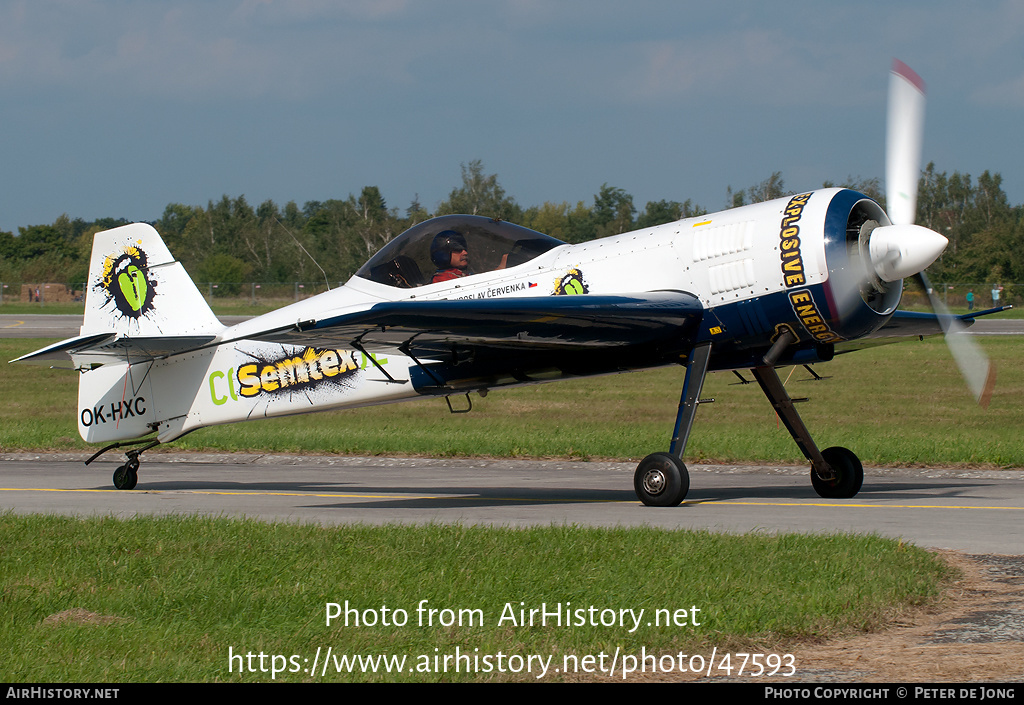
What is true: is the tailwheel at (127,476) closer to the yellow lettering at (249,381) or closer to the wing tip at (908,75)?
the yellow lettering at (249,381)

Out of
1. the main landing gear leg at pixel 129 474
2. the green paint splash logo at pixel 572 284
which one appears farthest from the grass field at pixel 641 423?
the green paint splash logo at pixel 572 284

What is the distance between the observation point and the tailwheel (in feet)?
44.5

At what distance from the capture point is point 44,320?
6116cm

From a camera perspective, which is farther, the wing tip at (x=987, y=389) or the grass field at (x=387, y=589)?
the wing tip at (x=987, y=389)

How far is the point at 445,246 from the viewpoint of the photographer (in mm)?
11539

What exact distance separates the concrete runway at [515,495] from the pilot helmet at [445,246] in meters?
2.50

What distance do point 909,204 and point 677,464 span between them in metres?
3.28

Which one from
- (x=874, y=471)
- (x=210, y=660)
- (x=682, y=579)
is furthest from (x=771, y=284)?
(x=210, y=660)

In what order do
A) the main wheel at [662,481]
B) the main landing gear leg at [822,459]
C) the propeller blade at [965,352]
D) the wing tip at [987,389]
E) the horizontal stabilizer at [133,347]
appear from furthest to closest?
1. the horizontal stabilizer at [133,347]
2. the main landing gear leg at [822,459]
3. the propeller blade at [965,352]
4. the main wheel at [662,481]
5. the wing tip at [987,389]

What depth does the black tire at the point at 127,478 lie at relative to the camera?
1355 cm

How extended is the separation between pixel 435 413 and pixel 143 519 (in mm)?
13942

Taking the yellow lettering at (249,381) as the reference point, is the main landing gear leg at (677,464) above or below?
below

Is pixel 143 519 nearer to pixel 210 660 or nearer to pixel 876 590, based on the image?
pixel 210 660

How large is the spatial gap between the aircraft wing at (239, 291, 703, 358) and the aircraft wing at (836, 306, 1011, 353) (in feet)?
7.33
